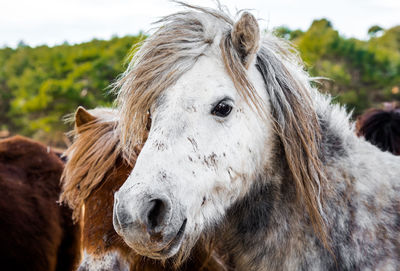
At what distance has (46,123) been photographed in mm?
14328

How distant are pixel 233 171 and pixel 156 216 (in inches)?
19.7

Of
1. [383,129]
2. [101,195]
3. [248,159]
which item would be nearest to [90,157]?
[101,195]

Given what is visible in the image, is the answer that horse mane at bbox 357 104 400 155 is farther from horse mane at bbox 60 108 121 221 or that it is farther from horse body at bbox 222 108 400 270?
horse mane at bbox 60 108 121 221

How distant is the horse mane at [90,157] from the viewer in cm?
258

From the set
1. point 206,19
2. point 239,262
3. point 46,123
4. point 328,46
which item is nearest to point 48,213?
point 239,262

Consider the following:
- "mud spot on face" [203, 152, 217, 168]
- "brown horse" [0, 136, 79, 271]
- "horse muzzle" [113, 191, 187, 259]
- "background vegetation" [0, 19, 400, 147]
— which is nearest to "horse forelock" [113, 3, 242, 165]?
"mud spot on face" [203, 152, 217, 168]

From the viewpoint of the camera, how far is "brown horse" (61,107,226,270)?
2285mm

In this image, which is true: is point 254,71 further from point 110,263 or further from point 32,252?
point 32,252

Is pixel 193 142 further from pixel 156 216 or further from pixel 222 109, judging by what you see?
pixel 156 216

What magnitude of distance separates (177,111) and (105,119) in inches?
48.2

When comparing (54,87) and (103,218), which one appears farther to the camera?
(54,87)

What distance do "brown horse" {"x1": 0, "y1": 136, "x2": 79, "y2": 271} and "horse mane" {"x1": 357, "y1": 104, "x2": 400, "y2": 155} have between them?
3332mm

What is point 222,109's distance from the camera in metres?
1.98

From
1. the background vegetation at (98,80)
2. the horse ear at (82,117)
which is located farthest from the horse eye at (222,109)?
the background vegetation at (98,80)
